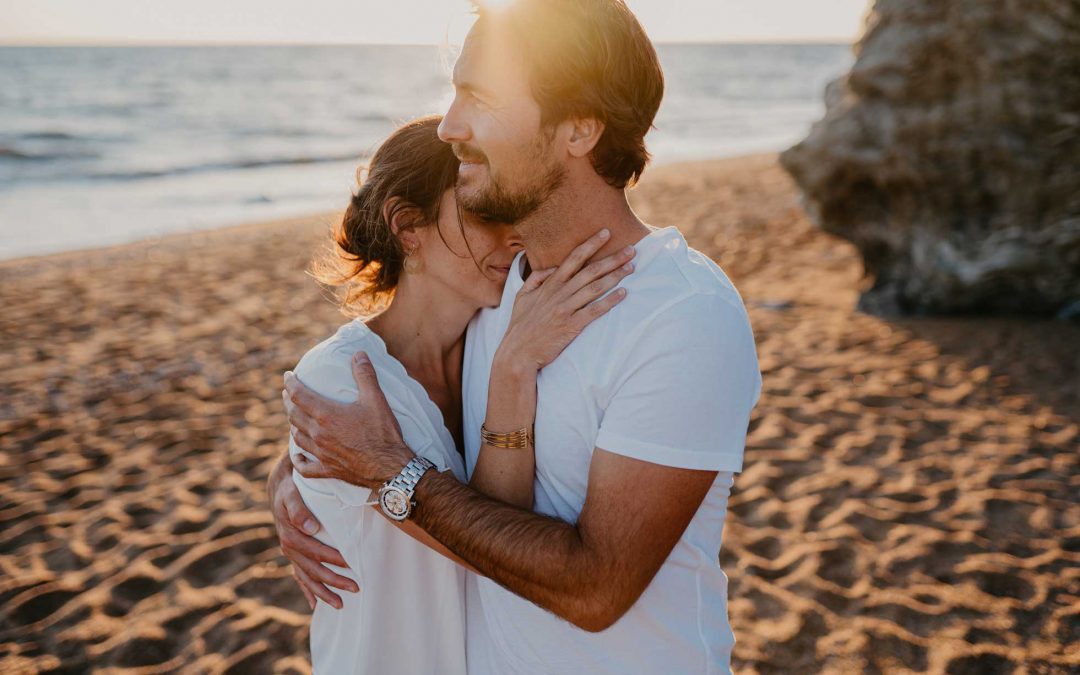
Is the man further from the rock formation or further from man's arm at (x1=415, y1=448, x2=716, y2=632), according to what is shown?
the rock formation

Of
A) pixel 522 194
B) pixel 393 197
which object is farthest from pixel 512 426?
pixel 393 197

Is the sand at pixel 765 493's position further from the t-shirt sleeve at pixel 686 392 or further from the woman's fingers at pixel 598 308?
the t-shirt sleeve at pixel 686 392

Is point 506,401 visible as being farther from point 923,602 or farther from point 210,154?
point 210,154

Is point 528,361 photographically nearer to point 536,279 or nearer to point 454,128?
point 536,279

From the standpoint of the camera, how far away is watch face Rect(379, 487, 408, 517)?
194cm

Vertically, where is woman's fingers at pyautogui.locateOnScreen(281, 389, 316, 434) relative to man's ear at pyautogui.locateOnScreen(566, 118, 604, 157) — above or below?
below

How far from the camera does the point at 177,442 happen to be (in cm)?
577

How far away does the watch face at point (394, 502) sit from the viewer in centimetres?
194

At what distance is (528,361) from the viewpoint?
77.5 inches

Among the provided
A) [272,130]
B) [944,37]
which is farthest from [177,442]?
[272,130]

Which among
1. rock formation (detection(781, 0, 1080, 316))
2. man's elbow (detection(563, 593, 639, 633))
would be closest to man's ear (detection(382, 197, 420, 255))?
man's elbow (detection(563, 593, 639, 633))

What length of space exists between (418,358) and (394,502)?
0.69 m

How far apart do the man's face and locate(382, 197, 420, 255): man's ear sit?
1.11ft

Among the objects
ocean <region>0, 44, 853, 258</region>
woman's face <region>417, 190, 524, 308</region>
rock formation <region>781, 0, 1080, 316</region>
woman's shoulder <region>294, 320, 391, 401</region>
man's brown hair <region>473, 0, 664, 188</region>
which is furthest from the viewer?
ocean <region>0, 44, 853, 258</region>
